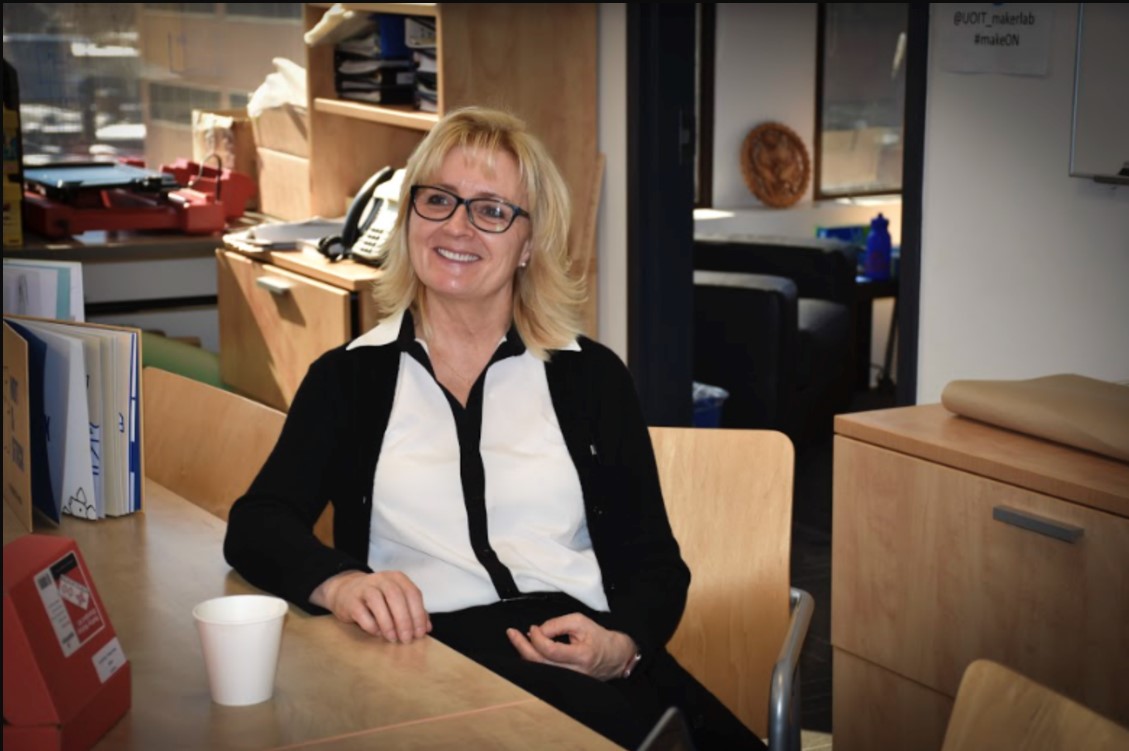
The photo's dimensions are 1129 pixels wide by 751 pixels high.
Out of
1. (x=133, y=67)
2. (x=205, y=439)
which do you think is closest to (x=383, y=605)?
(x=205, y=439)

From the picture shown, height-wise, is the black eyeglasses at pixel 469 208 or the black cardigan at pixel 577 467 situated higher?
the black eyeglasses at pixel 469 208

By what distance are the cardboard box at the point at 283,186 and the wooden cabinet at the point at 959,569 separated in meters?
2.74

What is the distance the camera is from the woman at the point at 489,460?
2.00 meters

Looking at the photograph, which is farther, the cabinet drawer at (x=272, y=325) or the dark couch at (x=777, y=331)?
the dark couch at (x=777, y=331)

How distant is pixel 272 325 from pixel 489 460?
8.01 ft

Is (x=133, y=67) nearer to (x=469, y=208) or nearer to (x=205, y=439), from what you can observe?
(x=205, y=439)

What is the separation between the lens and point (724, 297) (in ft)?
17.4

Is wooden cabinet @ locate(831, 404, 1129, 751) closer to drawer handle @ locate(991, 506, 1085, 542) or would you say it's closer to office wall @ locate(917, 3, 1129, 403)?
drawer handle @ locate(991, 506, 1085, 542)

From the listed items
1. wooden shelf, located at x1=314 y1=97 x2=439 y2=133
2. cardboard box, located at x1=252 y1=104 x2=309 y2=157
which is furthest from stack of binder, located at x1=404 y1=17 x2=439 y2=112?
cardboard box, located at x1=252 y1=104 x2=309 y2=157

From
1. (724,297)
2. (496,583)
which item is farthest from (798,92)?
(496,583)

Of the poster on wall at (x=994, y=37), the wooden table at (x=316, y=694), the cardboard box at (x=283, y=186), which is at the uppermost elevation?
the poster on wall at (x=994, y=37)

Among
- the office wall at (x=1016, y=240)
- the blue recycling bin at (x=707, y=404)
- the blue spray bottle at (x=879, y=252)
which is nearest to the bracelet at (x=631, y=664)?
the office wall at (x=1016, y=240)

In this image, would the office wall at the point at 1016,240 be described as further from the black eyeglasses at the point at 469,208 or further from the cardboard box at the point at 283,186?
the cardboard box at the point at 283,186

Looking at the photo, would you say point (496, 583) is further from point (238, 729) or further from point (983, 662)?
point (983, 662)
